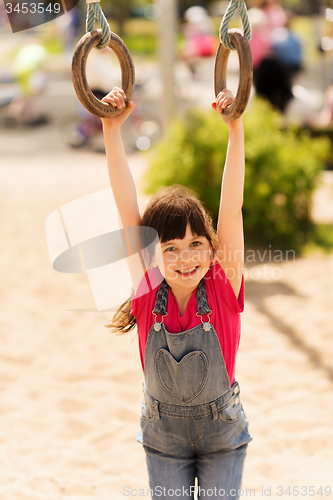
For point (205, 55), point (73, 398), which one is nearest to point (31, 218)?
point (73, 398)

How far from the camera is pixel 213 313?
5.25ft

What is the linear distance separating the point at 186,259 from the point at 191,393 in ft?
1.26

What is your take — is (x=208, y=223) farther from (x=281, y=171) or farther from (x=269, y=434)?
(x=281, y=171)

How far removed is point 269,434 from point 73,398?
109 cm

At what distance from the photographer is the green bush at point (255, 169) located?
17.3 ft

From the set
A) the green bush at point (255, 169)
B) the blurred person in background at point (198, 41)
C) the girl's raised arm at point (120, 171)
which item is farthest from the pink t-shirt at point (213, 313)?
the blurred person in background at point (198, 41)

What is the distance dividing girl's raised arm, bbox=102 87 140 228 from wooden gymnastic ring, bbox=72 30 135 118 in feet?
0.19

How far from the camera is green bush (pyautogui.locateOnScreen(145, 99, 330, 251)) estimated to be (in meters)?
5.27

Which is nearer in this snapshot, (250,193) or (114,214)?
(114,214)

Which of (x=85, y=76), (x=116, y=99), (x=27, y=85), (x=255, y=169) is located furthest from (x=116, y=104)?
(x=27, y=85)

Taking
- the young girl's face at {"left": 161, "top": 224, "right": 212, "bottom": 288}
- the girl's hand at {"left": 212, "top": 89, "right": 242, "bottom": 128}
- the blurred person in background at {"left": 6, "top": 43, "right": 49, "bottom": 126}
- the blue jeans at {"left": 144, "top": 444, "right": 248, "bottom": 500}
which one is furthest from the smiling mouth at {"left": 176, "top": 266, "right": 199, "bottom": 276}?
the blurred person in background at {"left": 6, "top": 43, "right": 49, "bottom": 126}

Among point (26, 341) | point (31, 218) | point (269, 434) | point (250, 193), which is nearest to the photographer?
point (269, 434)

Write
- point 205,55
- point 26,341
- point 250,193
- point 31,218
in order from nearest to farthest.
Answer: point 26,341
point 250,193
point 31,218
point 205,55

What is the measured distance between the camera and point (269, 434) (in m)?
2.72
